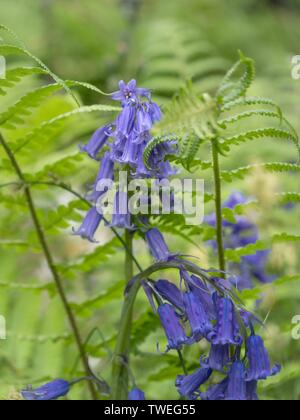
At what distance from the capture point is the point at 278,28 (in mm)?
8828

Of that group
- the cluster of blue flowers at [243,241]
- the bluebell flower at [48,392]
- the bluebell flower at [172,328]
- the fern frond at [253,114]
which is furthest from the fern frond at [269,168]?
the cluster of blue flowers at [243,241]

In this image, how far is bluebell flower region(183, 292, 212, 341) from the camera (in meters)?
1.64

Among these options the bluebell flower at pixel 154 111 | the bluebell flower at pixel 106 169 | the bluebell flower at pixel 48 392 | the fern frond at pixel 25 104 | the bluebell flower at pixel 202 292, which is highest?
the fern frond at pixel 25 104

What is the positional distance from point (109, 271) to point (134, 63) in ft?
8.33

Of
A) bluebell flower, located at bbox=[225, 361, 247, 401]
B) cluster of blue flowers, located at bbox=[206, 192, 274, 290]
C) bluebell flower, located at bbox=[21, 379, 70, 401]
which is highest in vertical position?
cluster of blue flowers, located at bbox=[206, 192, 274, 290]

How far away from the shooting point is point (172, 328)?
5.55 feet

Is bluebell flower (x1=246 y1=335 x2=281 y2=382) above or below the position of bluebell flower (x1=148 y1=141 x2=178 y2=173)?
below

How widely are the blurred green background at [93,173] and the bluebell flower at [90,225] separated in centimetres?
23

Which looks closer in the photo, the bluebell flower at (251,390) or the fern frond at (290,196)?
the bluebell flower at (251,390)

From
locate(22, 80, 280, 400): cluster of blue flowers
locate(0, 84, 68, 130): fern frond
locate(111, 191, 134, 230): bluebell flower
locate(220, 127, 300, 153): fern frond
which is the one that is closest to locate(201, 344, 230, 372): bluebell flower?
locate(22, 80, 280, 400): cluster of blue flowers

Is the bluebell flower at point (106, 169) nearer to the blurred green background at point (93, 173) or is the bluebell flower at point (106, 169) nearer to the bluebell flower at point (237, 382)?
the blurred green background at point (93, 173)

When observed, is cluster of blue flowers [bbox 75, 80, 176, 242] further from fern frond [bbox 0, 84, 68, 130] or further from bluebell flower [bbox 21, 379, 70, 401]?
bluebell flower [bbox 21, 379, 70, 401]

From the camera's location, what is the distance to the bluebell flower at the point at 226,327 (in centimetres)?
161

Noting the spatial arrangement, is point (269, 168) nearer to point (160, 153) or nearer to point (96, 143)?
point (160, 153)
